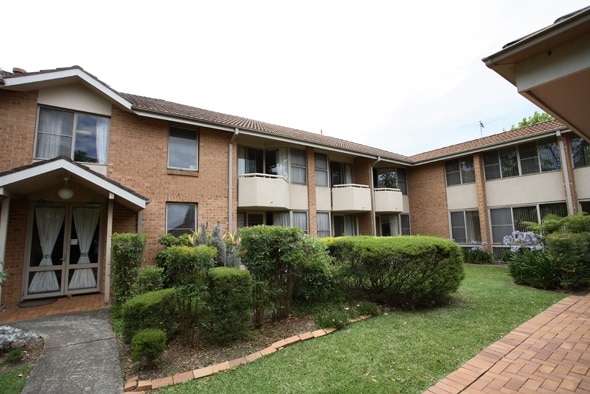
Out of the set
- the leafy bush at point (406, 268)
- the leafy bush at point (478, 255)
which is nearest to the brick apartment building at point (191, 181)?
the leafy bush at point (478, 255)

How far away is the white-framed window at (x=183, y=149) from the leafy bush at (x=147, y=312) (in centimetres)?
653

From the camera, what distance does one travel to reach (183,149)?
33.6 ft

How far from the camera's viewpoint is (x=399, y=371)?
350 centimetres

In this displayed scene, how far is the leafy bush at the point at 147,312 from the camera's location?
400cm

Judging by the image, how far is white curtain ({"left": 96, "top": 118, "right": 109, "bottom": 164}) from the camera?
28.5 ft

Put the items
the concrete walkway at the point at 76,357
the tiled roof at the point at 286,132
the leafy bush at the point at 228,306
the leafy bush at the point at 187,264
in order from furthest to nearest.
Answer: the tiled roof at the point at 286,132, the leafy bush at the point at 187,264, the leafy bush at the point at 228,306, the concrete walkway at the point at 76,357

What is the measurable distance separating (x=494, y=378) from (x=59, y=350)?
6.35 m

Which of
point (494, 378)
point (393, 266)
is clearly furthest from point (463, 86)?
point (494, 378)

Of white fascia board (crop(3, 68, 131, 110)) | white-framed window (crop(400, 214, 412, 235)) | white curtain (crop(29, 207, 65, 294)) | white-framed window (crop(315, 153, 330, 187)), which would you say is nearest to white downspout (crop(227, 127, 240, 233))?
white fascia board (crop(3, 68, 131, 110))

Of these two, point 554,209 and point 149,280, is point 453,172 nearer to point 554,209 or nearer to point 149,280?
point 554,209

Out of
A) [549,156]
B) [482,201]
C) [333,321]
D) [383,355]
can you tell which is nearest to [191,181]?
[333,321]

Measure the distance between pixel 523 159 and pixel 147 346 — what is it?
16.9m

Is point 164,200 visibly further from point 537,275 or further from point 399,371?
point 537,275

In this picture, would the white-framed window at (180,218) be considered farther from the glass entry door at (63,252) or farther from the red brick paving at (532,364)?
the red brick paving at (532,364)
